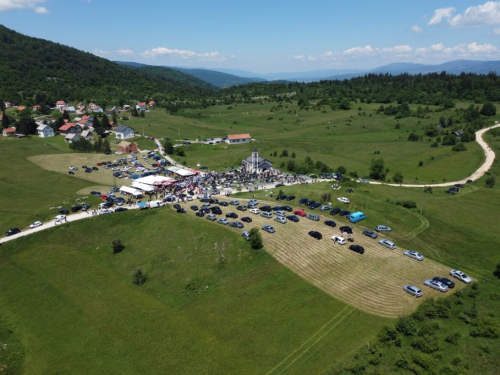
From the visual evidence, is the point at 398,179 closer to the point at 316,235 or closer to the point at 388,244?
the point at 388,244

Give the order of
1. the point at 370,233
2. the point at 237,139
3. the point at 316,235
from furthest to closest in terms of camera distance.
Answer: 1. the point at 237,139
2. the point at 370,233
3. the point at 316,235

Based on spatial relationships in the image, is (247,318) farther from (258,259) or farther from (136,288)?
(136,288)

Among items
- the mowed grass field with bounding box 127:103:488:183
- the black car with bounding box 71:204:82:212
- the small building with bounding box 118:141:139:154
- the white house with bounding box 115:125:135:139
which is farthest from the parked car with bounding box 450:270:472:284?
the white house with bounding box 115:125:135:139

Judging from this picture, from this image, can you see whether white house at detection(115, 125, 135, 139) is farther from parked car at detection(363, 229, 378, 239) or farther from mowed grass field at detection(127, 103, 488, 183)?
parked car at detection(363, 229, 378, 239)

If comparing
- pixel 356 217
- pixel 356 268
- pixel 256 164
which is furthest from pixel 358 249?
pixel 256 164

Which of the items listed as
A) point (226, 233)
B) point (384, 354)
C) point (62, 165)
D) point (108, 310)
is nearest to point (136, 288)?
point (108, 310)

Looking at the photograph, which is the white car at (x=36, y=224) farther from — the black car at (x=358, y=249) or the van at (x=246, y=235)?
the black car at (x=358, y=249)

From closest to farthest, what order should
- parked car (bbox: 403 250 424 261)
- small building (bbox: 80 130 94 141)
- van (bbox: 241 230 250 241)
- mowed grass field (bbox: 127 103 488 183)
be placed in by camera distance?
1. parked car (bbox: 403 250 424 261)
2. van (bbox: 241 230 250 241)
3. mowed grass field (bbox: 127 103 488 183)
4. small building (bbox: 80 130 94 141)
